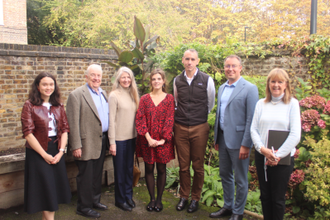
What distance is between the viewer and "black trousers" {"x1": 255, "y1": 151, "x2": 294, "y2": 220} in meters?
2.44

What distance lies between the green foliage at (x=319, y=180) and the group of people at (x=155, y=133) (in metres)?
0.88

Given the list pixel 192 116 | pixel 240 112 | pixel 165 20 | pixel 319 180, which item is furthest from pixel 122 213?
pixel 165 20

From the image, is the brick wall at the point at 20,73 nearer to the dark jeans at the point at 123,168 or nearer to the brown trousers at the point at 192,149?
the dark jeans at the point at 123,168

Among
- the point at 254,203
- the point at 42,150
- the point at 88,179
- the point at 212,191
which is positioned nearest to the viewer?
the point at 42,150

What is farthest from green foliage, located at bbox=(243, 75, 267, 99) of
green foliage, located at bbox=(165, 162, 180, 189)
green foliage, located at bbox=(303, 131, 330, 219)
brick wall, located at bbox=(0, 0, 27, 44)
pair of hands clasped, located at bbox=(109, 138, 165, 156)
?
brick wall, located at bbox=(0, 0, 27, 44)

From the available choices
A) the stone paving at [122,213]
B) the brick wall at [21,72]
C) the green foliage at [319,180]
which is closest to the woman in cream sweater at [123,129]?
the stone paving at [122,213]

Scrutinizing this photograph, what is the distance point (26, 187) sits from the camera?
2.66m

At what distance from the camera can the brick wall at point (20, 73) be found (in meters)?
6.92

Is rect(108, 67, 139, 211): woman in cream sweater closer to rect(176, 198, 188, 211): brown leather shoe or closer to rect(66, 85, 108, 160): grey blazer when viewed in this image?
rect(66, 85, 108, 160): grey blazer

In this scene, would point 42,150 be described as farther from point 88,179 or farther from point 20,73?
point 20,73

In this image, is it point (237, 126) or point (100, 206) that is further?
point (100, 206)

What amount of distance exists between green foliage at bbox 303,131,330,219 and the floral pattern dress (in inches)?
72.4

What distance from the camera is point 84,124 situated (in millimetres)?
3143

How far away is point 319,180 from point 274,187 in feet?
3.47
